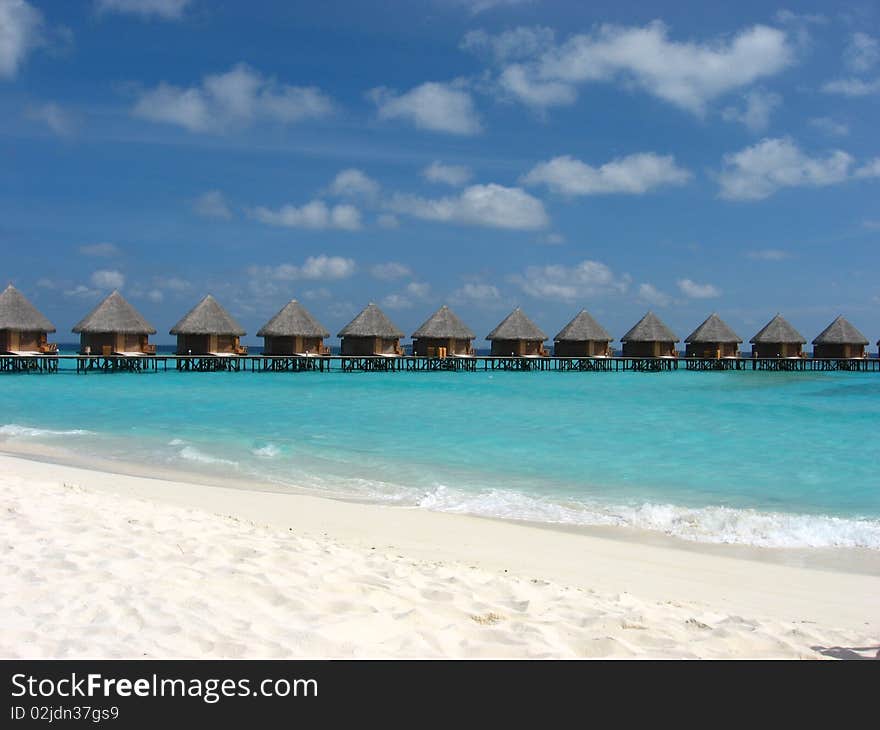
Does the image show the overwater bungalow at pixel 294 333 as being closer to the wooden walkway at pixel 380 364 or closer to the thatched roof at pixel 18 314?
the wooden walkway at pixel 380 364

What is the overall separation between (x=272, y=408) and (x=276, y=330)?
16579 mm

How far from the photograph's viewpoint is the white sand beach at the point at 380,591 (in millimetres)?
3002

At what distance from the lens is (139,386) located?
83.1 feet

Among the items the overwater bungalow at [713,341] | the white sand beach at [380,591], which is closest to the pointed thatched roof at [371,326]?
the overwater bungalow at [713,341]

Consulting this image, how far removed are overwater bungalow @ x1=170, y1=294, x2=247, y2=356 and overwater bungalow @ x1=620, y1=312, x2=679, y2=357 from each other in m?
19.2

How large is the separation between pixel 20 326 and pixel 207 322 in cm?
708

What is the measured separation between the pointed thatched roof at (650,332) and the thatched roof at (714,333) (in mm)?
1449

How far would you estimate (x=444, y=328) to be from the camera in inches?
1436

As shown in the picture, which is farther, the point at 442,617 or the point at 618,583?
the point at 618,583

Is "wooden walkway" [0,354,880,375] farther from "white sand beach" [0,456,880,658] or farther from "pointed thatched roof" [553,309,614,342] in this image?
"white sand beach" [0,456,880,658]

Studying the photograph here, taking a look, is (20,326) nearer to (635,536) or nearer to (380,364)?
(380,364)

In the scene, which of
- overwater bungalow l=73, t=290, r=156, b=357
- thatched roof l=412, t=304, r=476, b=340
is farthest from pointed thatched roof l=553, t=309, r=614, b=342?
overwater bungalow l=73, t=290, r=156, b=357
